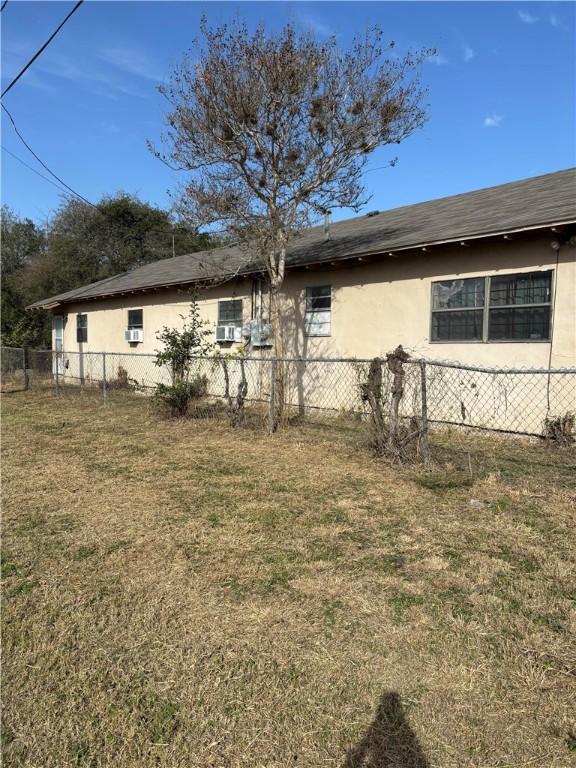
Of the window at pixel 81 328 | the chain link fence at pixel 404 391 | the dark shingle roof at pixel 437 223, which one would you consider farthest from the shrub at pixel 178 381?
the window at pixel 81 328

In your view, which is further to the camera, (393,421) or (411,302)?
(411,302)

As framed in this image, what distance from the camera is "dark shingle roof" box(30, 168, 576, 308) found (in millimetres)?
7160

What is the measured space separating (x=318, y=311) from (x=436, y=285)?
2.71 metres

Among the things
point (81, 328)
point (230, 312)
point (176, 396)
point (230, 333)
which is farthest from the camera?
point (81, 328)

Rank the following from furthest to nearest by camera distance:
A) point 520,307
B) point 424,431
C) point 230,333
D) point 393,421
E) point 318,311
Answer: point 230,333, point 318,311, point 520,307, point 393,421, point 424,431

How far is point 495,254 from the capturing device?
7.44 metres

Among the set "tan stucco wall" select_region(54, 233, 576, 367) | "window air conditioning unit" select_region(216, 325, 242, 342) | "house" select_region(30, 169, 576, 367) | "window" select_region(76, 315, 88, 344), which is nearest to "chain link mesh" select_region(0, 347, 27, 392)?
"window" select_region(76, 315, 88, 344)

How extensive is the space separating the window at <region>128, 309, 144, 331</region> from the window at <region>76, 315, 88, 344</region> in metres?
3.66

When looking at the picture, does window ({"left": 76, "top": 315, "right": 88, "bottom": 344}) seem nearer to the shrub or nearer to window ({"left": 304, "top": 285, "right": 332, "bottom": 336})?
the shrub

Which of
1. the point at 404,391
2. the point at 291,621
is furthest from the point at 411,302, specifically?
the point at 291,621

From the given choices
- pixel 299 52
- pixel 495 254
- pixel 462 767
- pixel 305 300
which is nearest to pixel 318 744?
pixel 462 767

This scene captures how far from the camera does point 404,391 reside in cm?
702

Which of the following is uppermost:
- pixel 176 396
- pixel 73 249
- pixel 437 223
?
pixel 73 249

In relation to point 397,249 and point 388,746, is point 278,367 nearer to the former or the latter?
point 397,249
